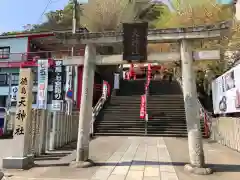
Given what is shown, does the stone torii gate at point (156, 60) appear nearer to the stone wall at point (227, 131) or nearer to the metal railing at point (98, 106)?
the stone wall at point (227, 131)

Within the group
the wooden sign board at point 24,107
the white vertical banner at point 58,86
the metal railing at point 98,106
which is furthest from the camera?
the white vertical banner at point 58,86

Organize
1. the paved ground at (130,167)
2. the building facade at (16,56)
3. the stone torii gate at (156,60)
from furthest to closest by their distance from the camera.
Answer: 1. the building facade at (16,56)
2. the stone torii gate at (156,60)
3. the paved ground at (130,167)

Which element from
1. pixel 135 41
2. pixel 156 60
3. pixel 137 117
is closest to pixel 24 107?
pixel 135 41

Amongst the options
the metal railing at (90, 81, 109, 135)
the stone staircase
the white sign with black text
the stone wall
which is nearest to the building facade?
the metal railing at (90, 81, 109, 135)

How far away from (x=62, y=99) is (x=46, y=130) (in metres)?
10.7

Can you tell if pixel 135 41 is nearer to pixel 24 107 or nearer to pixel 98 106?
pixel 24 107

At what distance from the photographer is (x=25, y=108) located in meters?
7.95

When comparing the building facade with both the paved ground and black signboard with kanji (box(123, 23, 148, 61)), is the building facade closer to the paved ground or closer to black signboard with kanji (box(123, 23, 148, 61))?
the paved ground

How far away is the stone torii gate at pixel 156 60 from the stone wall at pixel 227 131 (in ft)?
15.0

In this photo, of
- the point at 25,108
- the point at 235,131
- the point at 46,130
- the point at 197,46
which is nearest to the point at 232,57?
the point at 197,46

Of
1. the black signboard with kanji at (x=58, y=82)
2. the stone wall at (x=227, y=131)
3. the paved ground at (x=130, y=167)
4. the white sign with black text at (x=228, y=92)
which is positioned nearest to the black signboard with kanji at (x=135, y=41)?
the paved ground at (x=130, y=167)

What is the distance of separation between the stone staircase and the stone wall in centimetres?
230

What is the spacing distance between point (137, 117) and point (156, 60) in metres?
11.4

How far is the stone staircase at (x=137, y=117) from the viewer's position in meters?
17.3
